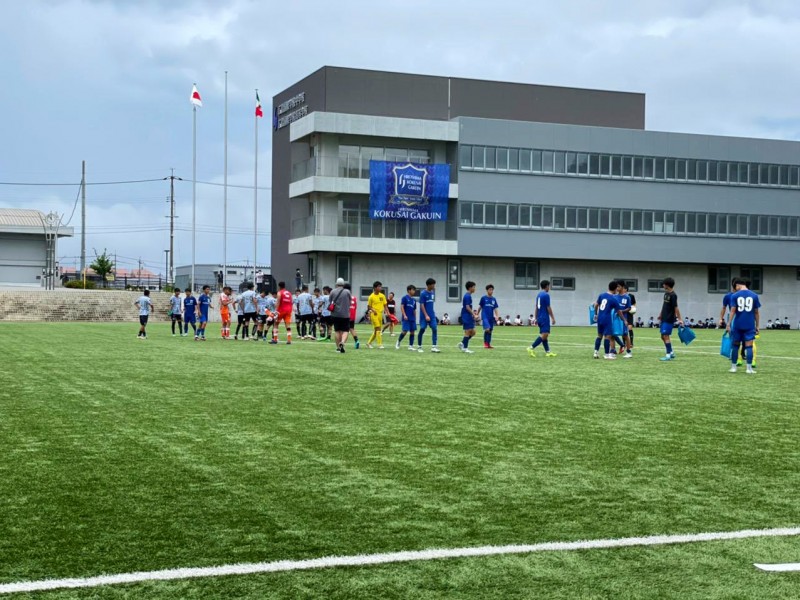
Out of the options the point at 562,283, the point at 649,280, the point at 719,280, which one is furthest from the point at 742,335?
the point at 719,280

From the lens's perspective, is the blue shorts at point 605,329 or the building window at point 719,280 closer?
the blue shorts at point 605,329

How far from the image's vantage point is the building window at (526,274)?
66.5m

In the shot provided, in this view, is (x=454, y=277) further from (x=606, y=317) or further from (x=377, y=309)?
(x=606, y=317)

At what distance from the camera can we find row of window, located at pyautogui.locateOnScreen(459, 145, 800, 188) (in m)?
64.0

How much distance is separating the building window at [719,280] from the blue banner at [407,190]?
20.6 m

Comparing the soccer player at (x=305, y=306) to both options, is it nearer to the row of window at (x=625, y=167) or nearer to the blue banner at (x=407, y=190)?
the blue banner at (x=407, y=190)

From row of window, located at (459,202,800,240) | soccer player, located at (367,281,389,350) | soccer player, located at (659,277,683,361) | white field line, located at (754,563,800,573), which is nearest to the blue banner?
row of window, located at (459,202,800,240)

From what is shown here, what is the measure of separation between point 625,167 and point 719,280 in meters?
11.2

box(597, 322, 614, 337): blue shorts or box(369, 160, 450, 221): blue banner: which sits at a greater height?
box(369, 160, 450, 221): blue banner

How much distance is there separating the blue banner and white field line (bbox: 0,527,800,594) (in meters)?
55.7

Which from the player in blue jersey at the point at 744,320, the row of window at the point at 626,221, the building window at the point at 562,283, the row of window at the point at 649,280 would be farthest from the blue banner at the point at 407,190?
the player in blue jersey at the point at 744,320

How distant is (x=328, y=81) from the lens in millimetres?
65062

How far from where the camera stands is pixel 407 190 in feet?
202

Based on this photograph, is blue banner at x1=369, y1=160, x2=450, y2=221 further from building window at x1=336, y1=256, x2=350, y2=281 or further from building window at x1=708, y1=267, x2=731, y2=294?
building window at x1=708, y1=267, x2=731, y2=294
